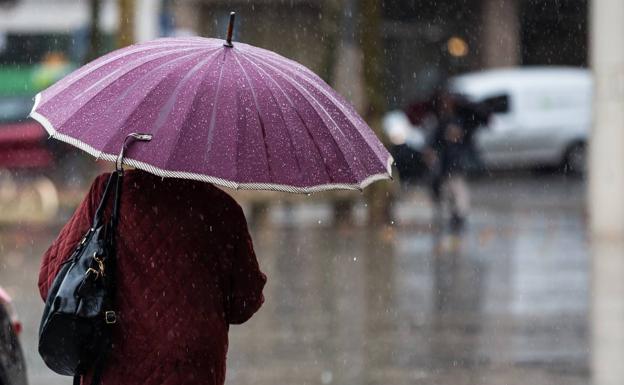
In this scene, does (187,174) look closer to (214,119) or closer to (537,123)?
(214,119)

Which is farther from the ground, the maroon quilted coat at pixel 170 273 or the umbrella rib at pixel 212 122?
the umbrella rib at pixel 212 122

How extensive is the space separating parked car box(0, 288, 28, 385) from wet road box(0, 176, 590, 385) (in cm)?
275

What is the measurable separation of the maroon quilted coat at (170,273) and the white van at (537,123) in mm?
22266

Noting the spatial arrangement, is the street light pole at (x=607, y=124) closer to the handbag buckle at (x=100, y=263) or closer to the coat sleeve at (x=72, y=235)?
the coat sleeve at (x=72, y=235)

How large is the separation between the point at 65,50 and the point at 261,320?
23.1 metres

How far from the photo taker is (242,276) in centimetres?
418

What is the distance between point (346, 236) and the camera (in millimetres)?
16062

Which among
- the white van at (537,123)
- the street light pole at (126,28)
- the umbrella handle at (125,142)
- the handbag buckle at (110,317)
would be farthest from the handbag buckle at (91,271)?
the white van at (537,123)

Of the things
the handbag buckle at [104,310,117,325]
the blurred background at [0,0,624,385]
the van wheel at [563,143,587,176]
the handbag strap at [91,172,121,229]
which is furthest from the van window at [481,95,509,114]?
the handbag buckle at [104,310,117,325]

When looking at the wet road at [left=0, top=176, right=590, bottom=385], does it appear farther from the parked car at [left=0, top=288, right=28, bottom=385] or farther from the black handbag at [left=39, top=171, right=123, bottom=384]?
the black handbag at [left=39, top=171, right=123, bottom=384]

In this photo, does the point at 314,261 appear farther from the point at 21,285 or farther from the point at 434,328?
the point at 434,328

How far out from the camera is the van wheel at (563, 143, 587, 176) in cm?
2692

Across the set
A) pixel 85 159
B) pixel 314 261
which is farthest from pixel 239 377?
pixel 85 159

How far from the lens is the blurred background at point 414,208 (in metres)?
8.75
